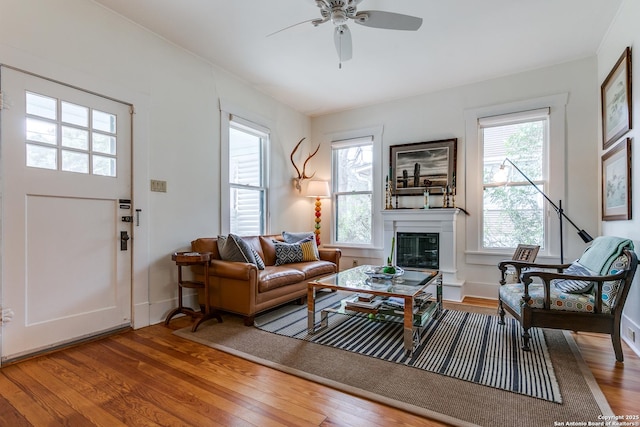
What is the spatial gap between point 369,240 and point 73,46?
4146 mm

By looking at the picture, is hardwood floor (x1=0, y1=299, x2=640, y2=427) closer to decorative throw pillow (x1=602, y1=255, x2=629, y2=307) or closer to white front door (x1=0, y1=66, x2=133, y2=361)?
white front door (x1=0, y1=66, x2=133, y2=361)

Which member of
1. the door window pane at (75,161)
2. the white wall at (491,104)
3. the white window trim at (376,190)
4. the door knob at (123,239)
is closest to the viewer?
the door window pane at (75,161)

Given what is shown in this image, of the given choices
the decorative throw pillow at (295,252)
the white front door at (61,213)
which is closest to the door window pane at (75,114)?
the white front door at (61,213)

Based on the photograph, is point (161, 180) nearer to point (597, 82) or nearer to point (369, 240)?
point (369, 240)

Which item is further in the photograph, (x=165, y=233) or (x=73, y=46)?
(x=165, y=233)

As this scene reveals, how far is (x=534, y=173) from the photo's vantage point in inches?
150

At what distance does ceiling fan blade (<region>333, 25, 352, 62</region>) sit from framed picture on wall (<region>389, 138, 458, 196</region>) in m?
2.07

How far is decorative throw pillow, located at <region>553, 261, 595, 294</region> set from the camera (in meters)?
2.31

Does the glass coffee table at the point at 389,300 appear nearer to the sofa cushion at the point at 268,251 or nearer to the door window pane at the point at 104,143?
the sofa cushion at the point at 268,251

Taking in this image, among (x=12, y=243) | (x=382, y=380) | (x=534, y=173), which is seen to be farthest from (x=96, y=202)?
(x=534, y=173)

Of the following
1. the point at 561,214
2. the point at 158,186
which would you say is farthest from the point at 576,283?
the point at 158,186

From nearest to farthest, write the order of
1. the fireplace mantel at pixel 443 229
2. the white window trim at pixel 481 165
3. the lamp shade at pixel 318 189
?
the white window trim at pixel 481 165
the fireplace mantel at pixel 443 229
the lamp shade at pixel 318 189

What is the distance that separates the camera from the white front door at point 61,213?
2.21 m

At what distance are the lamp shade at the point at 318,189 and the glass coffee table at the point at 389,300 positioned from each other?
2.08 meters
